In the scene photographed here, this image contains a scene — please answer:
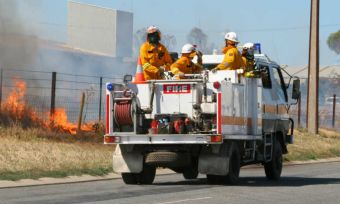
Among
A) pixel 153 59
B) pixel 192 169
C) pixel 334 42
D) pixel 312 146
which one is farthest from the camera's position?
pixel 334 42

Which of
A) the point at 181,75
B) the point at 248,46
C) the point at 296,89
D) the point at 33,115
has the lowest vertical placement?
the point at 33,115

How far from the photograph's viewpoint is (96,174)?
66.2ft

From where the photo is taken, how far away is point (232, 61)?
1841cm

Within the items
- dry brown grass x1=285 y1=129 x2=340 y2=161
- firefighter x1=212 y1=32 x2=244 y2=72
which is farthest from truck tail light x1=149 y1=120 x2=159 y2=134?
dry brown grass x1=285 y1=129 x2=340 y2=161

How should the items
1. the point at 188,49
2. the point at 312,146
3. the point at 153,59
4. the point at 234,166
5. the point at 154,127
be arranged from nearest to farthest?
the point at 154,127 < the point at 234,166 < the point at 153,59 < the point at 188,49 < the point at 312,146

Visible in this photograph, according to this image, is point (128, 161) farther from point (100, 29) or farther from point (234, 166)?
point (100, 29)

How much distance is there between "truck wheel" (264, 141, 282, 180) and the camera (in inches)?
802

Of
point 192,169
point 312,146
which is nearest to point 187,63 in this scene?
point 192,169

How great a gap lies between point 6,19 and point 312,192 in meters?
22.8

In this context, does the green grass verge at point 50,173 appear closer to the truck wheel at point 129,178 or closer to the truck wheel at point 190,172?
the truck wheel at point 129,178

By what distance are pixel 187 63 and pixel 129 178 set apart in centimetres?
271

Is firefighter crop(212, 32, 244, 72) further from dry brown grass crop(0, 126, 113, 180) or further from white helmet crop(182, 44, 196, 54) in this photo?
dry brown grass crop(0, 126, 113, 180)

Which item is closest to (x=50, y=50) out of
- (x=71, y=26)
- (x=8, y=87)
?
(x=8, y=87)

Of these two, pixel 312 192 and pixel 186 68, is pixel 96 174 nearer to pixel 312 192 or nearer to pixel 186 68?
pixel 186 68
